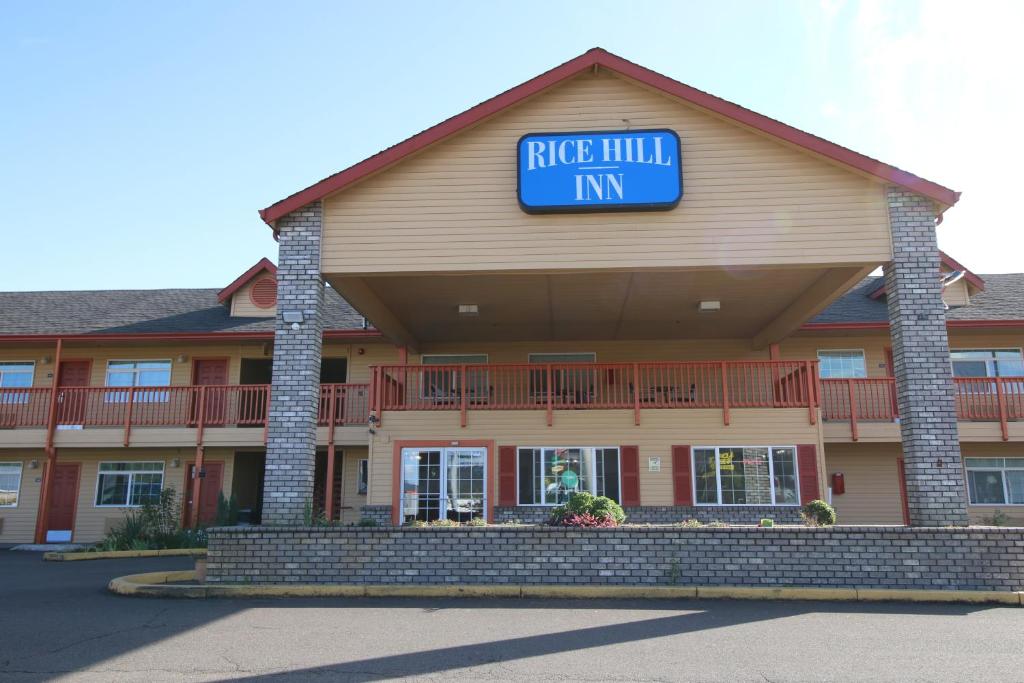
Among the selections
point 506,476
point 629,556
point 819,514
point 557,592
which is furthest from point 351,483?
point 819,514

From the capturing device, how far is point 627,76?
40.3 feet

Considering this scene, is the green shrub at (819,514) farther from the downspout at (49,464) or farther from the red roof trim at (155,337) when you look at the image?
the downspout at (49,464)

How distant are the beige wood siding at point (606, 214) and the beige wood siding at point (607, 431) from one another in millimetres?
5242

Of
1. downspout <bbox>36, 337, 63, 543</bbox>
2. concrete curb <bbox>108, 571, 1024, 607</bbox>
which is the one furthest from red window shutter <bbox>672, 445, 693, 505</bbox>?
downspout <bbox>36, 337, 63, 543</bbox>

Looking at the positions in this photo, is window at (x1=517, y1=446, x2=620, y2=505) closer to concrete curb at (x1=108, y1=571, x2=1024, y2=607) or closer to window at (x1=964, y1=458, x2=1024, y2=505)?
concrete curb at (x1=108, y1=571, x2=1024, y2=607)

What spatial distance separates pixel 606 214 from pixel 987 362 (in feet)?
42.5

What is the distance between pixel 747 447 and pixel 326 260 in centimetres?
913

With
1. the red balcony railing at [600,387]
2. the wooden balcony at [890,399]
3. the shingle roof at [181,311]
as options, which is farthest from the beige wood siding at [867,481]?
the shingle roof at [181,311]

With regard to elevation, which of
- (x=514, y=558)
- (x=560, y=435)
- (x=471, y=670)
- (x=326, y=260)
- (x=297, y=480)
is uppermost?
(x=326, y=260)

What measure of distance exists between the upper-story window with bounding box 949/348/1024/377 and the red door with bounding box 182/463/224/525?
729 inches

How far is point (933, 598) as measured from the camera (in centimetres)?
977

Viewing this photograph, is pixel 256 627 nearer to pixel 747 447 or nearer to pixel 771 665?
pixel 771 665

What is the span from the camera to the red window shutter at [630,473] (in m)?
16.0

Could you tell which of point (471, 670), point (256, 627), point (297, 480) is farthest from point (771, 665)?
point (297, 480)
